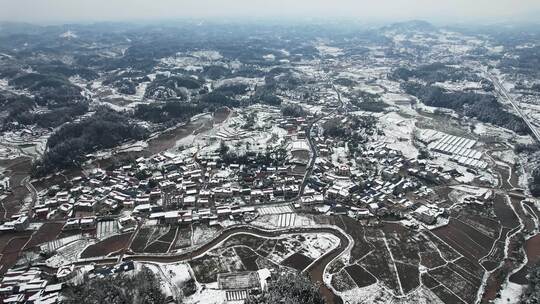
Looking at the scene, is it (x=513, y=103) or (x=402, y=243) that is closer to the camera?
(x=402, y=243)

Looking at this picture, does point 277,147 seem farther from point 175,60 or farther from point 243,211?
point 175,60

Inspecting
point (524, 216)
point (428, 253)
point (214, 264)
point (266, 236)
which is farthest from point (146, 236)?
point (524, 216)

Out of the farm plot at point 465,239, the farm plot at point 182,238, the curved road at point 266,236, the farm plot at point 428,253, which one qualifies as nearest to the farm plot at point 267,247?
the curved road at point 266,236

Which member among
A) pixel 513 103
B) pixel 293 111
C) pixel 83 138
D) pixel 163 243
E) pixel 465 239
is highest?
pixel 513 103

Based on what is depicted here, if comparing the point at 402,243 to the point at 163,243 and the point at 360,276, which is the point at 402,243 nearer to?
the point at 360,276

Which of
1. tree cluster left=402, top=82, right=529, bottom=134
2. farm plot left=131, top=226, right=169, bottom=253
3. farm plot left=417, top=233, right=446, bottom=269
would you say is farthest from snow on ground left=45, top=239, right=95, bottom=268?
tree cluster left=402, top=82, right=529, bottom=134

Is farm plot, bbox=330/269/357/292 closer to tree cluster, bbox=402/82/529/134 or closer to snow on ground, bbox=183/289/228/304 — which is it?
snow on ground, bbox=183/289/228/304

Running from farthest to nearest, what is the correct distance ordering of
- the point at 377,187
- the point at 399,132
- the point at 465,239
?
the point at 399,132 < the point at 377,187 < the point at 465,239

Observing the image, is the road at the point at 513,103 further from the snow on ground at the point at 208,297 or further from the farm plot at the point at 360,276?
the snow on ground at the point at 208,297

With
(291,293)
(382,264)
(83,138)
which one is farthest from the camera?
(83,138)
